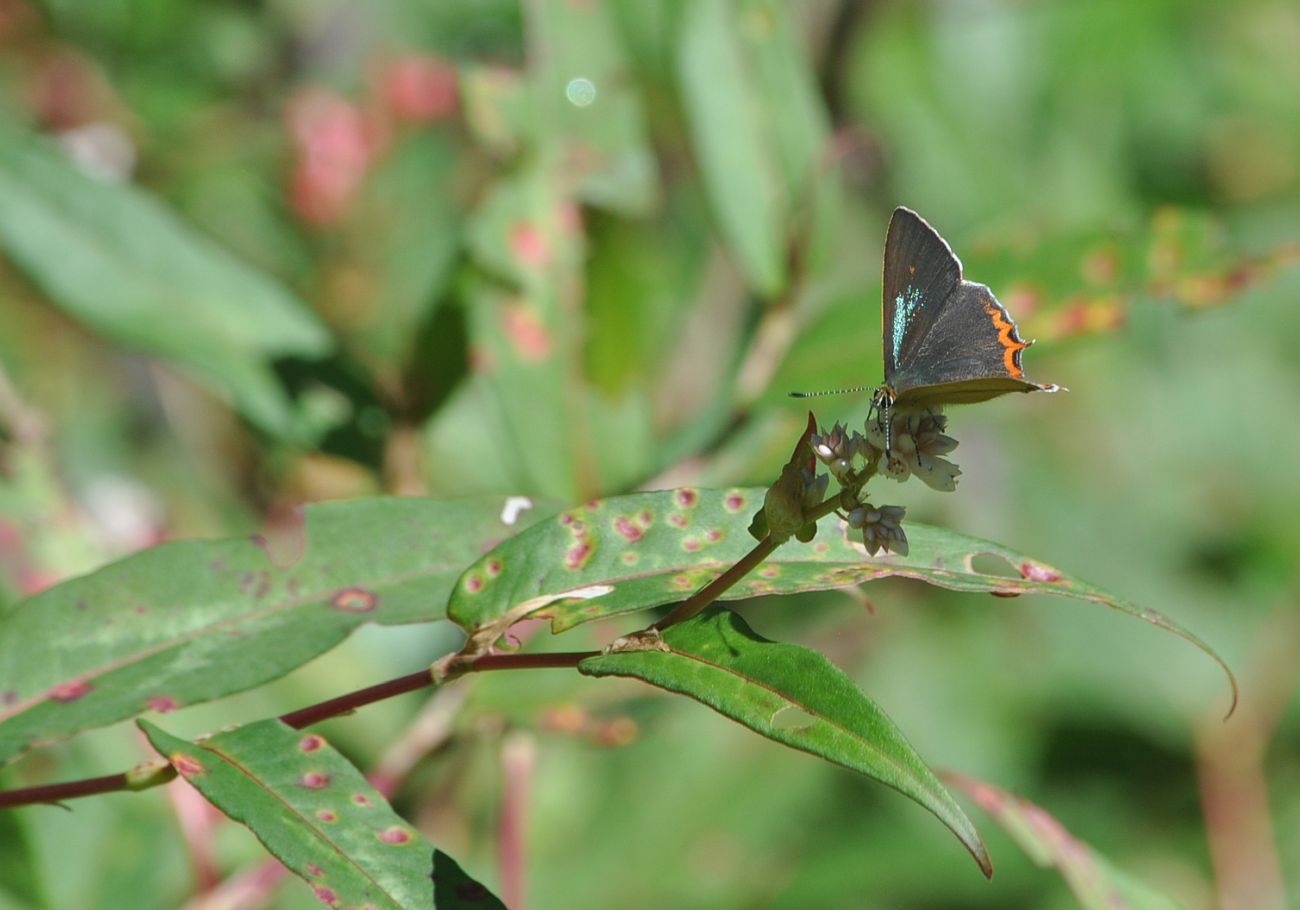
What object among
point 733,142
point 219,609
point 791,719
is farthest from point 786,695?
point 733,142

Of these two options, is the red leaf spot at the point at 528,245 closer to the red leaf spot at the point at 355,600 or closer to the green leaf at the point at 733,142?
the green leaf at the point at 733,142

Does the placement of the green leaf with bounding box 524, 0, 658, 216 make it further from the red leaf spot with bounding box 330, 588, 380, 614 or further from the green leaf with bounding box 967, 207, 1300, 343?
the red leaf spot with bounding box 330, 588, 380, 614

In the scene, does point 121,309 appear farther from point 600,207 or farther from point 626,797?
point 626,797

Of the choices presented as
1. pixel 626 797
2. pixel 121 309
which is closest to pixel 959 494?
pixel 626 797

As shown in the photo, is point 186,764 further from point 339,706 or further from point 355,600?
point 355,600

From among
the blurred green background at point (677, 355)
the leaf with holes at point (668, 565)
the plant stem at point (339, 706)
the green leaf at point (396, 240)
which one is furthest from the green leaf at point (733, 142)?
the plant stem at point (339, 706)

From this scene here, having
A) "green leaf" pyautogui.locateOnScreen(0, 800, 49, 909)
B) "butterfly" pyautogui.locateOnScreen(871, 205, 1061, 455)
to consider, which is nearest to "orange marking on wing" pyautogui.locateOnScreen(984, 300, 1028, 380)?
"butterfly" pyautogui.locateOnScreen(871, 205, 1061, 455)
